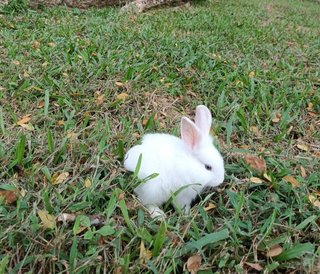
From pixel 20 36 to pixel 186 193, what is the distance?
3.49 meters

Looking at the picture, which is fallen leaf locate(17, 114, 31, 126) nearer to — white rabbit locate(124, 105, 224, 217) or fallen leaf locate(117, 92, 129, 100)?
fallen leaf locate(117, 92, 129, 100)

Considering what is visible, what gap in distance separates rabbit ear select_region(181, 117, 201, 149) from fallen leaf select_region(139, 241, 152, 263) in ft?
1.95

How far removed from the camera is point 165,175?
2.11 m

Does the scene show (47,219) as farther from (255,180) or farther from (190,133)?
(255,180)

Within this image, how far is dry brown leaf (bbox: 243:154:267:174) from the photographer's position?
2526 millimetres

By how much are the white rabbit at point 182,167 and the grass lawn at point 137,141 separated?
0.08 metres

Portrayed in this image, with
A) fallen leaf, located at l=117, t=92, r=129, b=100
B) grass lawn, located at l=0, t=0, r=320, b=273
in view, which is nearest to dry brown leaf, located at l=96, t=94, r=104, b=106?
grass lawn, located at l=0, t=0, r=320, b=273

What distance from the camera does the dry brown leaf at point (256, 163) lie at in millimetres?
2526

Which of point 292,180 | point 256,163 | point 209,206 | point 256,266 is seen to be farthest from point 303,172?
point 256,266

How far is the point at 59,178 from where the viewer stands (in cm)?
229

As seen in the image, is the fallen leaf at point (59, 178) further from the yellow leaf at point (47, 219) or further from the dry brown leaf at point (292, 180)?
the dry brown leaf at point (292, 180)

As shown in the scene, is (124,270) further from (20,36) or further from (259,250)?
(20,36)

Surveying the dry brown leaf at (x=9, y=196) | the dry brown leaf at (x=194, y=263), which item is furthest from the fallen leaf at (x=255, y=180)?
the dry brown leaf at (x=9, y=196)

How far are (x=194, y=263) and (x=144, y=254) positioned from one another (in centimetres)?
24
